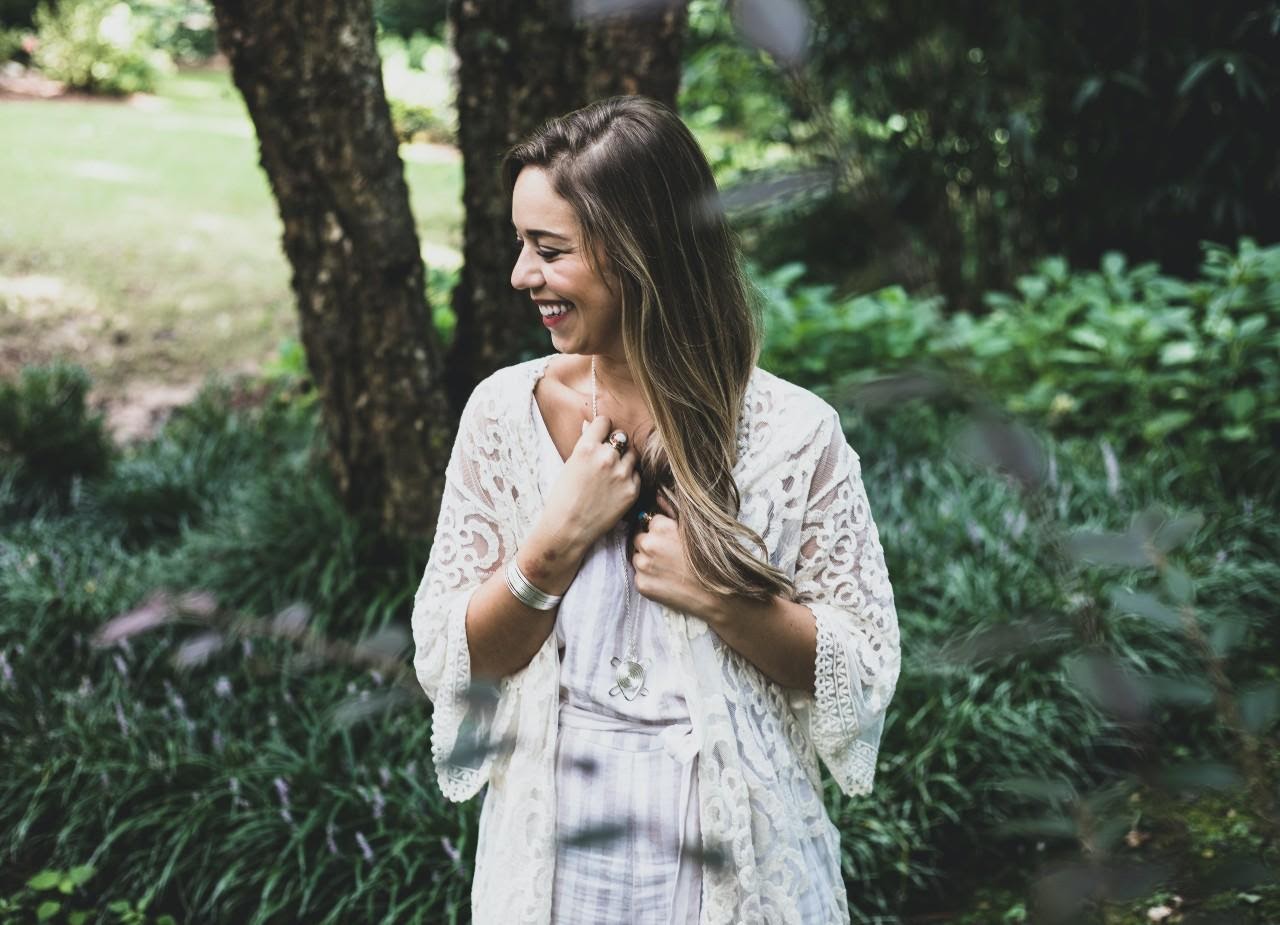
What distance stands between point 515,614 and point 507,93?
8.34 feet

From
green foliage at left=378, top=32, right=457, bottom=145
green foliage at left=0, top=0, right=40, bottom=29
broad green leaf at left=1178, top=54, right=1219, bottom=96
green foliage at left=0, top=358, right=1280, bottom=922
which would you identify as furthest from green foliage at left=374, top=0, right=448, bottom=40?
green foliage at left=0, top=0, right=40, bottom=29

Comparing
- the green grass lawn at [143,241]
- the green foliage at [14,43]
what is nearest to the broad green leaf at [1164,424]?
the green grass lawn at [143,241]

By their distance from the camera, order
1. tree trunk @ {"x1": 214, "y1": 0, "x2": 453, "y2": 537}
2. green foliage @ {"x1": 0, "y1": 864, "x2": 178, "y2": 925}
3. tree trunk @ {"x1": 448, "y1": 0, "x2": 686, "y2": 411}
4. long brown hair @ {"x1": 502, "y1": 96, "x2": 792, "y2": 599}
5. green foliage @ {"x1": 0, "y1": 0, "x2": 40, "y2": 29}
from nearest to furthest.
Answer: long brown hair @ {"x1": 502, "y1": 96, "x2": 792, "y2": 599}
green foliage @ {"x1": 0, "y1": 864, "x2": 178, "y2": 925}
tree trunk @ {"x1": 214, "y1": 0, "x2": 453, "y2": 537}
tree trunk @ {"x1": 448, "y1": 0, "x2": 686, "y2": 411}
green foliage @ {"x1": 0, "y1": 0, "x2": 40, "y2": 29}

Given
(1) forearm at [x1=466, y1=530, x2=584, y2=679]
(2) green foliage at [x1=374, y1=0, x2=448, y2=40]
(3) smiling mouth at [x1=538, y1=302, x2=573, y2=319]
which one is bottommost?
(1) forearm at [x1=466, y1=530, x2=584, y2=679]

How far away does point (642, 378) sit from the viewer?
1.55 m

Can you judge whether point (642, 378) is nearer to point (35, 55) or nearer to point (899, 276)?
point (899, 276)

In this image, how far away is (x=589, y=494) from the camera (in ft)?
4.98

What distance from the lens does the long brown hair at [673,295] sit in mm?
1482

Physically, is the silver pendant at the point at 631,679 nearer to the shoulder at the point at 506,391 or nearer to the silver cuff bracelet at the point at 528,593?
the silver cuff bracelet at the point at 528,593

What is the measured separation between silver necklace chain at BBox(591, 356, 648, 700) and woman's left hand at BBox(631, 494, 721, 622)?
2.6 inches

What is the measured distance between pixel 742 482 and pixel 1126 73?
5043 mm

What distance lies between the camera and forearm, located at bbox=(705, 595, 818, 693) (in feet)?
4.99

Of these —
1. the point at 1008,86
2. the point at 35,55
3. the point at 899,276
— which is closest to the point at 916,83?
the point at 1008,86

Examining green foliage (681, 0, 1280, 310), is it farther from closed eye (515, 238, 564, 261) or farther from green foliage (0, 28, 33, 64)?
green foliage (0, 28, 33, 64)
